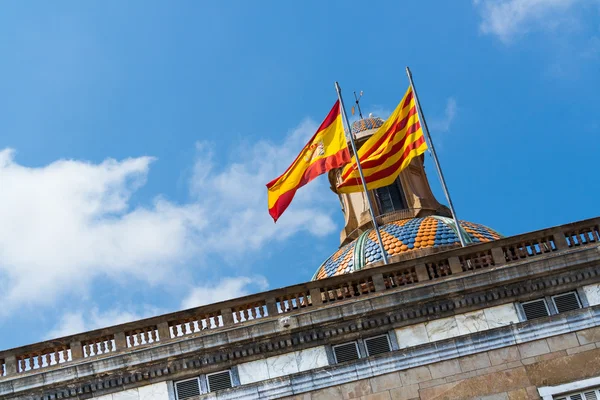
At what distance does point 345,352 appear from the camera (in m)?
17.2

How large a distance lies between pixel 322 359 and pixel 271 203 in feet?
22.8

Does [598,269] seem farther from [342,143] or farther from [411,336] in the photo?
[342,143]

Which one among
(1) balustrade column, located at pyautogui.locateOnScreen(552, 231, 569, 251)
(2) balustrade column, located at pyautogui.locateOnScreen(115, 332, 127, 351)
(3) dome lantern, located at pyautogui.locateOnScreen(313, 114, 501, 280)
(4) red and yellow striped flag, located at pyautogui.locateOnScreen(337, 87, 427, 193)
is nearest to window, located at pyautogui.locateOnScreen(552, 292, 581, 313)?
(1) balustrade column, located at pyautogui.locateOnScreen(552, 231, 569, 251)

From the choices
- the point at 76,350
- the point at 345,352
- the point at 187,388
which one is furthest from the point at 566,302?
the point at 76,350

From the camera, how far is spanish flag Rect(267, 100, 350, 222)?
23188mm

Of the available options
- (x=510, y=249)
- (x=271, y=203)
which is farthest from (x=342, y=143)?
(x=510, y=249)

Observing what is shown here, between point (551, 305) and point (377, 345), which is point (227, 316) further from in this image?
point (551, 305)

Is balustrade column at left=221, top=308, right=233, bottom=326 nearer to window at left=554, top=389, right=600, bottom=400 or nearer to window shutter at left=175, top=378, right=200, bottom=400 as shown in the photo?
window shutter at left=175, top=378, right=200, bottom=400

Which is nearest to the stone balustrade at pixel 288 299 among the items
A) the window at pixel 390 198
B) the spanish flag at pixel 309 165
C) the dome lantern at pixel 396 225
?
the spanish flag at pixel 309 165

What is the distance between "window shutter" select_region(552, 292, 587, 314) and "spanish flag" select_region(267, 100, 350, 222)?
24.0ft

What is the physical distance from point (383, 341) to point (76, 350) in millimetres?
5574

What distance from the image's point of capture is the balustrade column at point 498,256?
1789cm

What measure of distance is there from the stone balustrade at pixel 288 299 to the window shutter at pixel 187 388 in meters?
0.87

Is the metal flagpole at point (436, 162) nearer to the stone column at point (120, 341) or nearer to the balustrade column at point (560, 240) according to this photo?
the balustrade column at point (560, 240)
